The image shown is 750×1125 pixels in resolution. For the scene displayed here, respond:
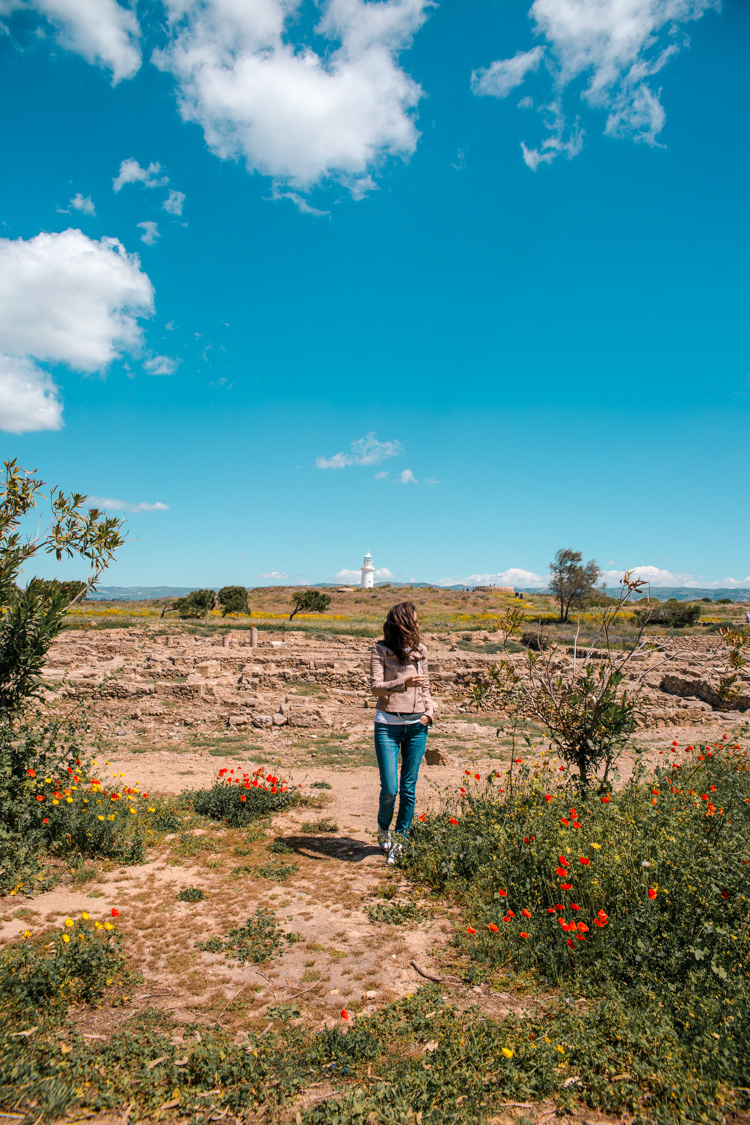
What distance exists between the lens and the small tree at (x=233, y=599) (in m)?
51.1

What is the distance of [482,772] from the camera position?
863 centimetres

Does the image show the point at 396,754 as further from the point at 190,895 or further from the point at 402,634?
the point at 190,895

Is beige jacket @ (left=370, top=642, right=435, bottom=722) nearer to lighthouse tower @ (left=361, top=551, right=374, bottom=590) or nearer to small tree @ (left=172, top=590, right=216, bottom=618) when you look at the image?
small tree @ (left=172, top=590, right=216, bottom=618)

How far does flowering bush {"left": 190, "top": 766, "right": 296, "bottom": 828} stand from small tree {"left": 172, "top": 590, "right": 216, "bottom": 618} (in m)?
42.5

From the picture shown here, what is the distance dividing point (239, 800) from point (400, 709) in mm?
2847

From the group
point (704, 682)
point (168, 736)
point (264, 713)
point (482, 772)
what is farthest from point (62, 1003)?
point (704, 682)

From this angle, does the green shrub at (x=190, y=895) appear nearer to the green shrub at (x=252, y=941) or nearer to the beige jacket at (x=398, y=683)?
the green shrub at (x=252, y=941)

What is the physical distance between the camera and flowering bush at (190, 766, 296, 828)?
6375 millimetres

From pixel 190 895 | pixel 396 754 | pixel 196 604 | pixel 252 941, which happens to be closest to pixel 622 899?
pixel 396 754

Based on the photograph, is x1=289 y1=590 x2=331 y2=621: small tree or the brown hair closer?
the brown hair

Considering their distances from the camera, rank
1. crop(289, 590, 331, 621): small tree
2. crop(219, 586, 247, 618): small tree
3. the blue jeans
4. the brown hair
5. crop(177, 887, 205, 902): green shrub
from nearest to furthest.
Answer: crop(177, 887, 205, 902): green shrub, the blue jeans, the brown hair, crop(219, 586, 247, 618): small tree, crop(289, 590, 331, 621): small tree

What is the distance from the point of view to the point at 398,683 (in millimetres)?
5023

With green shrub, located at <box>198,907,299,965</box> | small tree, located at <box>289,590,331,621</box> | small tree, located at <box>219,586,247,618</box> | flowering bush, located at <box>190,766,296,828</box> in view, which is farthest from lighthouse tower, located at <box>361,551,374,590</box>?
green shrub, located at <box>198,907,299,965</box>

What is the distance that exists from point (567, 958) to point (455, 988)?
729 millimetres
